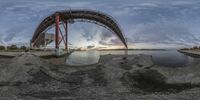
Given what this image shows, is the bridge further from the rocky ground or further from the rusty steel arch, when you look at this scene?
the rocky ground

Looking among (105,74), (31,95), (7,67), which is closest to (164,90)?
(105,74)

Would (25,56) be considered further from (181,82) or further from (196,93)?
(196,93)

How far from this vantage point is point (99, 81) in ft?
128

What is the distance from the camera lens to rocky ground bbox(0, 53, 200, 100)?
31.7 m

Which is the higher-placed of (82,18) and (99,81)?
(82,18)

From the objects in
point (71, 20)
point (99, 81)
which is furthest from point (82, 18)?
point (99, 81)

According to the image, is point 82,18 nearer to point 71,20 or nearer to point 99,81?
point 71,20

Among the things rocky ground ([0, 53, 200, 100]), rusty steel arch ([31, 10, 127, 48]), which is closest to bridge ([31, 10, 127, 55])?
rusty steel arch ([31, 10, 127, 48])

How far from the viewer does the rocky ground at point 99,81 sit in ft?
104

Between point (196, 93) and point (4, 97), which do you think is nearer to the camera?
point (4, 97)

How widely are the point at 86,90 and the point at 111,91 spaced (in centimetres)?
230

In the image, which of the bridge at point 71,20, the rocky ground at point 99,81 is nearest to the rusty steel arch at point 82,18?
the bridge at point 71,20

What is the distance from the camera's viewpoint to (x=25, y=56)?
47000 mm

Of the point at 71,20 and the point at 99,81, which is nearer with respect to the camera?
the point at 99,81
